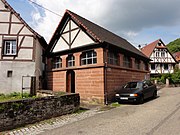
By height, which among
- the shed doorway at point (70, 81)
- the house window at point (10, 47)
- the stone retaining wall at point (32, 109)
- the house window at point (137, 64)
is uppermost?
the house window at point (10, 47)

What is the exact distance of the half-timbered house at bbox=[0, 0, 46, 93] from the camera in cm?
1447

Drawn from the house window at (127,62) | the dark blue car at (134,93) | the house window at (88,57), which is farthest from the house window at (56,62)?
the dark blue car at (134,93)

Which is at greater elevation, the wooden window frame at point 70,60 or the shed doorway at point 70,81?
the wooden window frame at point 70,60

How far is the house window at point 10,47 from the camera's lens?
14984 millimetres

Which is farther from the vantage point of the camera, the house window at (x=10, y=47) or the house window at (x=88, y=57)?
the house window at (x=10, y=47)

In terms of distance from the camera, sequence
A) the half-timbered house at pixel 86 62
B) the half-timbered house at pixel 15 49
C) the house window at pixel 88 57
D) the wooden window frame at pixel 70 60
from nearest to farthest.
Answer: the half-timbered house at pixel 86 62 < the house window at pixel 88 57 < the half-timbered house at pixel 15 49 < the wooden window frame at pixel 70 60

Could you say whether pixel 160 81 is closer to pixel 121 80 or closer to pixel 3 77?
pixel 121 80

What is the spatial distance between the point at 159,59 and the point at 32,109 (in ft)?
119

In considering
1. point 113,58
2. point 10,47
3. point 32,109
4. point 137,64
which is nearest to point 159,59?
point 137,64

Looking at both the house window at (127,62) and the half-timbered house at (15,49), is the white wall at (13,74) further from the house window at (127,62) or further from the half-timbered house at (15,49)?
the house window at (127,62)

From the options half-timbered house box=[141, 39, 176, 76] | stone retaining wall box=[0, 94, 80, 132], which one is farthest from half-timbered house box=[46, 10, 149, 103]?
half-timbered house box=[141, 39, 176, 76]

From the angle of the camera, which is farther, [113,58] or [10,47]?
[10,47]

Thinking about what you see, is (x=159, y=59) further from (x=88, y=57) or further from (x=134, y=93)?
(x=134, y=93)

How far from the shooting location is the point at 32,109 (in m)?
6.95
